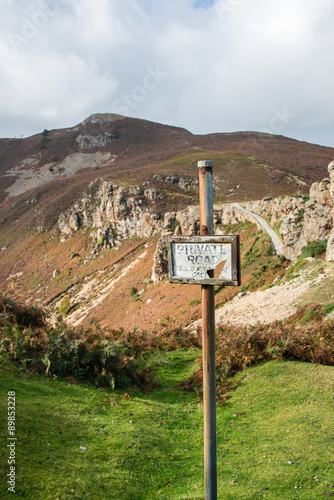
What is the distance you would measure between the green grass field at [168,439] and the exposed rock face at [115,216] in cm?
4038

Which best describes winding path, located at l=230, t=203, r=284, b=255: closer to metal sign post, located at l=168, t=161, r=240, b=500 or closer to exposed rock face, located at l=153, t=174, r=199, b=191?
metal sign post, located at l=168, t=161, r=240, b=500

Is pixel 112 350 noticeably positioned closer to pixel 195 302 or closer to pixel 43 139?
pixel 195 302

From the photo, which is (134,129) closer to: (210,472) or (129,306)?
(129,306)

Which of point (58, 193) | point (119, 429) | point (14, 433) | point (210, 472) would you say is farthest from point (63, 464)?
point (58, 193)

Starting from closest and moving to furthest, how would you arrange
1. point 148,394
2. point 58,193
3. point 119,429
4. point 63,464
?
point 63,464, point 119,429, point 148,394, point 58,193

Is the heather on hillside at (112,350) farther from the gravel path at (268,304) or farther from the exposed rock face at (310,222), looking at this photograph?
the exposed rock face at (310,222)

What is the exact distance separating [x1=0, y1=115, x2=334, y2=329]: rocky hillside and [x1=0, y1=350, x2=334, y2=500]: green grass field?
16.9ft

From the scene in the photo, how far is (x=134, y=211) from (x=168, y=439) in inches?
1861

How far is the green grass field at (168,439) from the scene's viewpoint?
14.8 feet

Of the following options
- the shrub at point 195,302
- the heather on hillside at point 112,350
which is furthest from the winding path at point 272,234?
the heather on hillside at point 112,350

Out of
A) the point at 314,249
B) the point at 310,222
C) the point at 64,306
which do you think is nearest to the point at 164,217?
the point at 64,306

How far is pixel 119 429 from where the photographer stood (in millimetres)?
6250

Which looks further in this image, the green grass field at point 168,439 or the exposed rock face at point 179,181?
the exposed rock face at point 179,181

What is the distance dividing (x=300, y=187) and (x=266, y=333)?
184ft
